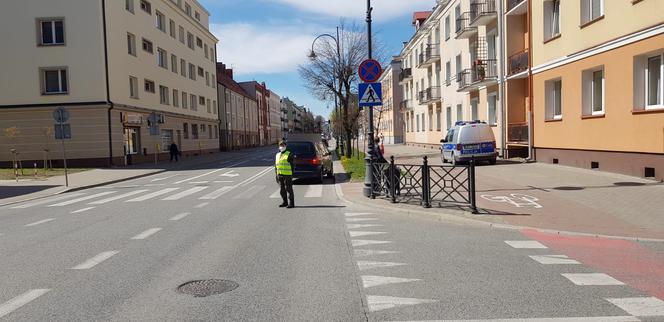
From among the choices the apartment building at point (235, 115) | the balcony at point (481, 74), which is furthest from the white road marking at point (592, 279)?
the apartment building at point (235, 115)

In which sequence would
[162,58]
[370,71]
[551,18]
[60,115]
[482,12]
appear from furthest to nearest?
[162,58] → [482,12] → [551,18] → [60,115] → [370,71]

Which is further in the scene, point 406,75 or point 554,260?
point 406,75

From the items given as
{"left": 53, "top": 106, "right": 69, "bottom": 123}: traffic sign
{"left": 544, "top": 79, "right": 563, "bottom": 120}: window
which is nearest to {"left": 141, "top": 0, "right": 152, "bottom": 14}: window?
{"left": 53, "top": 106, "right": 69, "bottom": 123}: traffic sign

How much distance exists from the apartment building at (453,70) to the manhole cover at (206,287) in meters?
20.9

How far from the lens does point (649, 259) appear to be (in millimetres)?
6129

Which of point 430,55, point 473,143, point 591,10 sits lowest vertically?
point 473,143

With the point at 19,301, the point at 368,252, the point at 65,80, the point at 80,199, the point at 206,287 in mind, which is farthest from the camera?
the point at 65,80

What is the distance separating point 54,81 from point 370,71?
77.9 ft

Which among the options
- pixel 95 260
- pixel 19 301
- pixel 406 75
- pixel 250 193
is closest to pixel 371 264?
pixel 95 260

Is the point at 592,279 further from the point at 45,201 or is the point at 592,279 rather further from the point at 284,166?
the point at 45,201

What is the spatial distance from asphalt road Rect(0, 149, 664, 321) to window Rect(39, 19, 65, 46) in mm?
22043

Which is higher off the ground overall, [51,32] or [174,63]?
[174,63]

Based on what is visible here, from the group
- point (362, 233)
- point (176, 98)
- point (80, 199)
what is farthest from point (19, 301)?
point (176, 98)

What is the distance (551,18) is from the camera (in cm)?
1917
